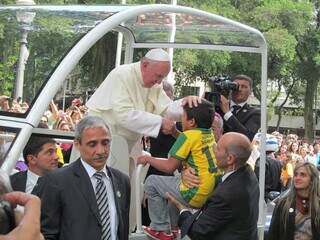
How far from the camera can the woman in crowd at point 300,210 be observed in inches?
225

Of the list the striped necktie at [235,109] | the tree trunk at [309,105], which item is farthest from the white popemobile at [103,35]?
the tree trunk at [309,105]

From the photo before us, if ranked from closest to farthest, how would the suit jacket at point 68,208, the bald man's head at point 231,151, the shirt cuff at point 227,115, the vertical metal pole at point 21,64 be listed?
the suit jacket at point 68,208
the vertical metal pole at point 21,64
the bald man's head at point 231,151
the shirt cuff at point 227,115

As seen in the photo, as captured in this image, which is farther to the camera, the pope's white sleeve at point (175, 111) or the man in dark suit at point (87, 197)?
the pope's white sleeve at point (175, 111)

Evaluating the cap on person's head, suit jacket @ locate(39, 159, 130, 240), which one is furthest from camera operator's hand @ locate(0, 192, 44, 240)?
the cap on person's head

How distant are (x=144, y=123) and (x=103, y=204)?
1407mm

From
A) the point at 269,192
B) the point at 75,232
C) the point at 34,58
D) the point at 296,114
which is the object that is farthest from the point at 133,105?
the point at 296,114

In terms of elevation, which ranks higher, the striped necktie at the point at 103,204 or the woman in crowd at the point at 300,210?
the striped necktie at the point at 103,204

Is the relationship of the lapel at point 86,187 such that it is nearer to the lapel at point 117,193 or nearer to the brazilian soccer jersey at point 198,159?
the lapel at point 117,193

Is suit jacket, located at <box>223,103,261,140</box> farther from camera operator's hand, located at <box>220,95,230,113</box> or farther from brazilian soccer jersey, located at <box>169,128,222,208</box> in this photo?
brazilian soccer jersey, located at <box>169,128,222,208</box>

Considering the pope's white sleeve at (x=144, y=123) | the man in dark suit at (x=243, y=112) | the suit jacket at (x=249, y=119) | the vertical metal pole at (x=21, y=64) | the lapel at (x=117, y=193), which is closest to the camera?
the lapel at (x=117, y=193)

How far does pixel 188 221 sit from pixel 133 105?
105 centimetres

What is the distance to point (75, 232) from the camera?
3.59 meters

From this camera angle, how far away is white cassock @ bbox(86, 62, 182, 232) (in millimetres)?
5066

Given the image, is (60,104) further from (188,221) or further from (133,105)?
(188,221)
